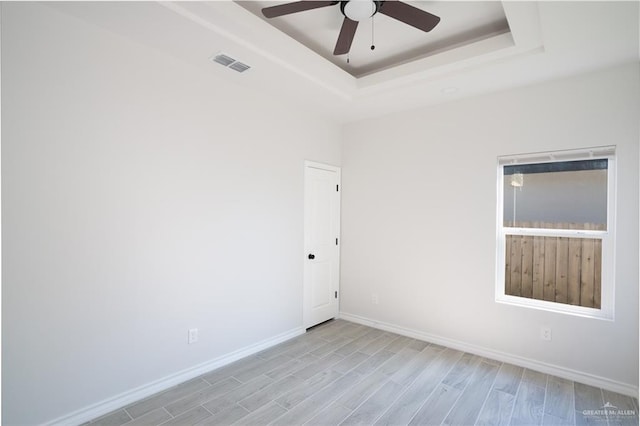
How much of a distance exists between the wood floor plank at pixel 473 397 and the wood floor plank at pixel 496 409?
0.12 ft

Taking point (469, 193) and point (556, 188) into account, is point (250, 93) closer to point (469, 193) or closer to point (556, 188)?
point (469, 193)

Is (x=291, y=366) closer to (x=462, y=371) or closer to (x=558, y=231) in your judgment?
(x=462, y=371)

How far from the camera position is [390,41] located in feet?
9.45

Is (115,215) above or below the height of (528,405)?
above

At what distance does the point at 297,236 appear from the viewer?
12.6 feet

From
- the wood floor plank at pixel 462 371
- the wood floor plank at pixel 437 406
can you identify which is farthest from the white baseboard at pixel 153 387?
the wood floor plank at pixel 462 371

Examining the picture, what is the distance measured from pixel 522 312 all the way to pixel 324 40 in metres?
3.23

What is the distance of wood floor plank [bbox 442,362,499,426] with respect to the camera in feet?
7.49

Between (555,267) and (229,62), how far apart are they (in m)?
3.62

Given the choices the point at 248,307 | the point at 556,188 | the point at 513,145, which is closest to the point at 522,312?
the point at 556,188

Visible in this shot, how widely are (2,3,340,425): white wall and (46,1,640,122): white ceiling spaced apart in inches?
10.0

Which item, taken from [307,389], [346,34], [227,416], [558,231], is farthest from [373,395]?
[346,34]

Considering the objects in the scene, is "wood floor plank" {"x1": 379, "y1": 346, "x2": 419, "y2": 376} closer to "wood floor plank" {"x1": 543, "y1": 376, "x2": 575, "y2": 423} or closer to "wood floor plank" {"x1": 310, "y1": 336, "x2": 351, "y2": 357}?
"wood floor plank" {"x1": 310, "y1": 336, "x2": 351, "y2": 357}

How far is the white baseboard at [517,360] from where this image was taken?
263 cm
